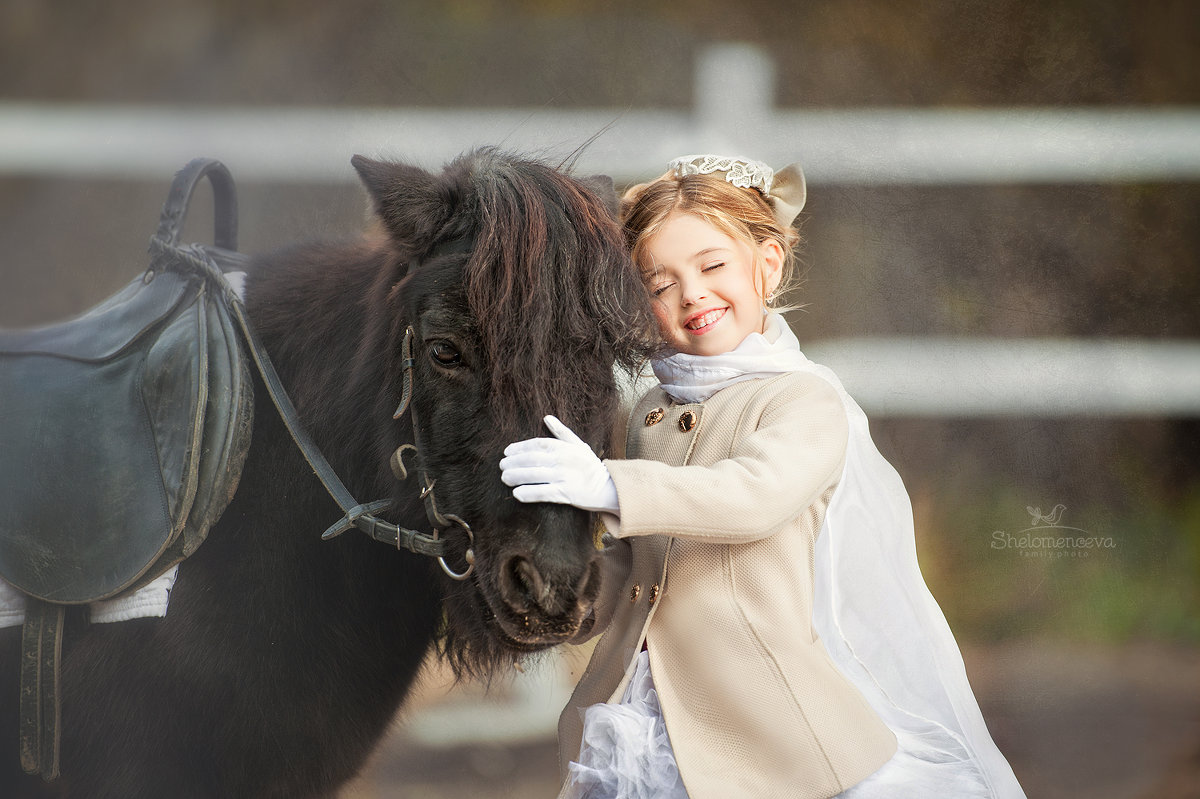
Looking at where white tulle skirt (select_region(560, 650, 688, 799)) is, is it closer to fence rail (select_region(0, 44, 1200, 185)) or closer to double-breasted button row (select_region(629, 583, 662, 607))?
double-breasted button row (select_region(629, 583, 662, 607))

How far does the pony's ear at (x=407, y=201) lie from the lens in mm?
1203

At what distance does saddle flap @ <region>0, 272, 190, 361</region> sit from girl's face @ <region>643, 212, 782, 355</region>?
0.85m

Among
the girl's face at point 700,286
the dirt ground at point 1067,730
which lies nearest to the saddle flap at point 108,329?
the girl's face at point 700,286

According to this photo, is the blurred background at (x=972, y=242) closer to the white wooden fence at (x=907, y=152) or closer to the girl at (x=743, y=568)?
the white wooden fence at (x=907, y=152)

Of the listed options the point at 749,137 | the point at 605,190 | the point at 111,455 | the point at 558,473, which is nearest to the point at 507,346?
the point at 558,473

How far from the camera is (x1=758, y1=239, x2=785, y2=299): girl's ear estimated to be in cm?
141

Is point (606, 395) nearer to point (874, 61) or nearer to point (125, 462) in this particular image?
point (125, 462)

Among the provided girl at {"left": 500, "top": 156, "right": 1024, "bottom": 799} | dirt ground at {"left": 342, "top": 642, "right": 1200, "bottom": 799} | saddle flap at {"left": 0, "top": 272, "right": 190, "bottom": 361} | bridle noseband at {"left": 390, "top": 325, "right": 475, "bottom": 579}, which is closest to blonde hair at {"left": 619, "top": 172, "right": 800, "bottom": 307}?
girl at {"left": 500, "top": 156, "right": 1024, "bottom": 799}

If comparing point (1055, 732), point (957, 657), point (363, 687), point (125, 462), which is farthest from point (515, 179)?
point (1055, 732)

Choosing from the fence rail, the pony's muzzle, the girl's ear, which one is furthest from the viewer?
the fence rail

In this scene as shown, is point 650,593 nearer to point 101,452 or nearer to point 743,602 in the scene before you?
point 743,602

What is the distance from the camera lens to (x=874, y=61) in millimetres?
2236

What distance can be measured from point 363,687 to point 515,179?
0.91 metres

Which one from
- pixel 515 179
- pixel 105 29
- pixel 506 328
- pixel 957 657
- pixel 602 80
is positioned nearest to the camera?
pixel 506 328
